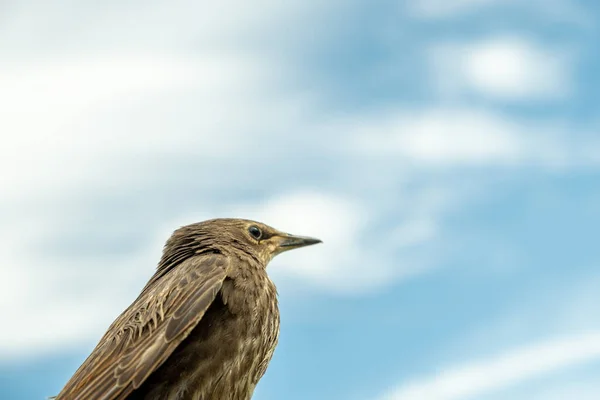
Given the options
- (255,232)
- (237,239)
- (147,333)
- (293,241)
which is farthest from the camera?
(293,241)

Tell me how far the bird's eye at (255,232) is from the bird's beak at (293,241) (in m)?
0.29

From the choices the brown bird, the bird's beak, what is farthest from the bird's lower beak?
the brown bird

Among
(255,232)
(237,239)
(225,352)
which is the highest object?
(255,232)

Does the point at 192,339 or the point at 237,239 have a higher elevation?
the point at 237,239

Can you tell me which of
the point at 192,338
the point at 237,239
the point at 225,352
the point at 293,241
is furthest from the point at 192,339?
the point at 293,241

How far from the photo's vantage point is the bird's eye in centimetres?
951

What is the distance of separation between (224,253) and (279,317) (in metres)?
0.82

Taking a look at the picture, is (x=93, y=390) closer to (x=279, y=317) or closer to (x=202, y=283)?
(x=202, y=283)

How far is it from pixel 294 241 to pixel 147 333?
8.96ft

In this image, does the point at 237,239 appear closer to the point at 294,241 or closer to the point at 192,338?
the point at 294,241

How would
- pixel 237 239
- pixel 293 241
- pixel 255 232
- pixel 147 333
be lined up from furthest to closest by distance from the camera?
1. pixel 293 241
2. pixel 255 232
3. pixel 237 239
4. pixel 147 333

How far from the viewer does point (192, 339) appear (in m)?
7.63

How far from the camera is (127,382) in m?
7.17

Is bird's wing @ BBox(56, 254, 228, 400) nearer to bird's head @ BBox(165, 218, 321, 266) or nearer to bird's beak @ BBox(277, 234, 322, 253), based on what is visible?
bird's head @ BBox(165, 218, 321, 266)
